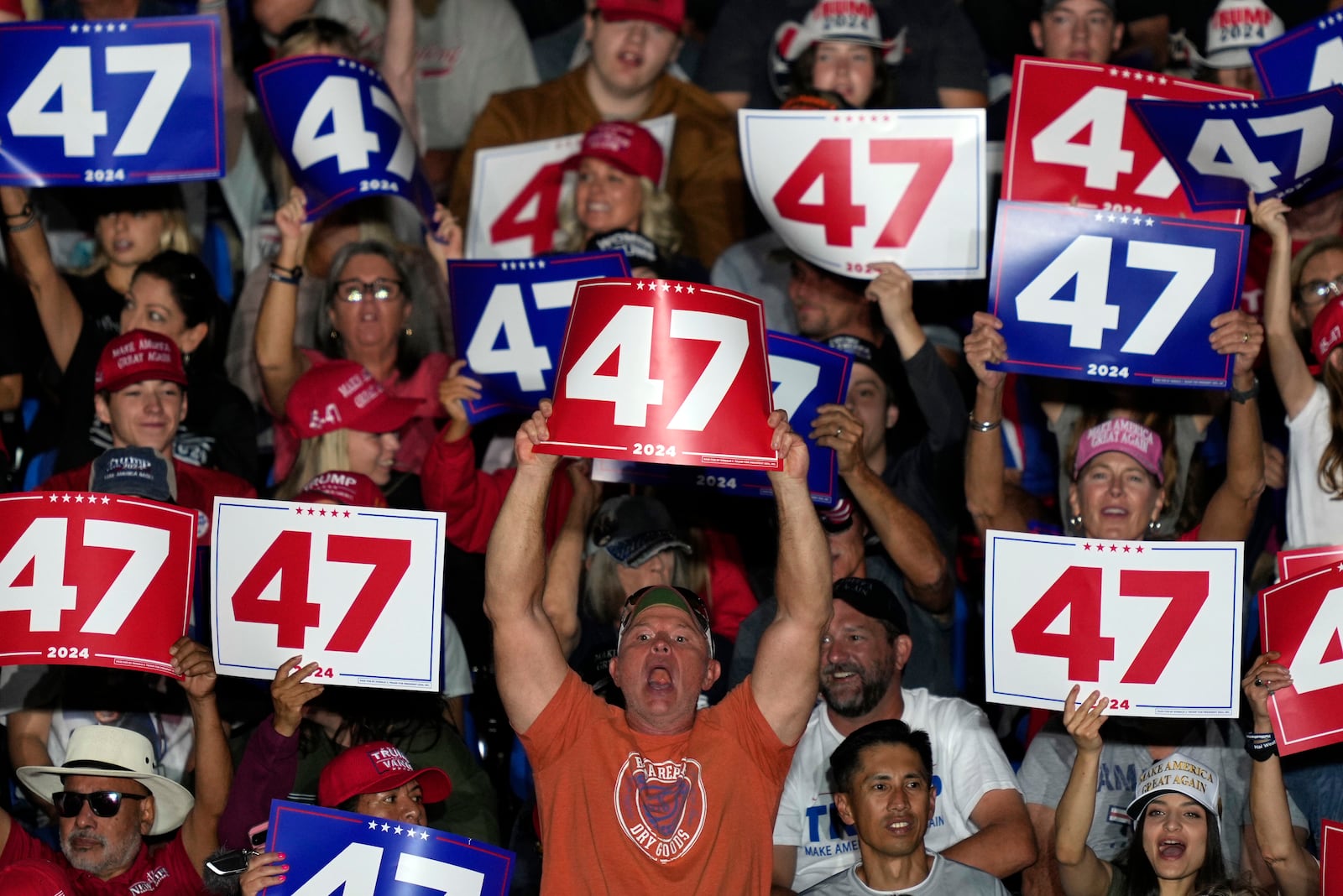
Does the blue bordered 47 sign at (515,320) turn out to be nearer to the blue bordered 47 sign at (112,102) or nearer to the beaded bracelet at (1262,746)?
the blue bordered 47 sign at (112,102)

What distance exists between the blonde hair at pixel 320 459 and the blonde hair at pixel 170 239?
4.32 feet

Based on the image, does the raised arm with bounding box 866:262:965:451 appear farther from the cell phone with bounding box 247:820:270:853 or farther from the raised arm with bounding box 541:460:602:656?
the cell phone with bounding box 247:820:270:853

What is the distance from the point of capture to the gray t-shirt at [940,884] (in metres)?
5.76

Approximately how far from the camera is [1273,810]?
5793 millimetres

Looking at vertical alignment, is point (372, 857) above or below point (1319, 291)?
below

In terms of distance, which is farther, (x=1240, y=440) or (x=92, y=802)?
(x=1240, y=440)

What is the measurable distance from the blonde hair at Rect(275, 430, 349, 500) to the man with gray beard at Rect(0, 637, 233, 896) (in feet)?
4.08

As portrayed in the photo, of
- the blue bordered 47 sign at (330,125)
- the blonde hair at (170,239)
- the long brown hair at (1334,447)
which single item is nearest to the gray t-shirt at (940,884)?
the long brown hair at (1334,447)

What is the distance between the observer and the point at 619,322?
532cm

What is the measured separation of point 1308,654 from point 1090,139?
212 cm

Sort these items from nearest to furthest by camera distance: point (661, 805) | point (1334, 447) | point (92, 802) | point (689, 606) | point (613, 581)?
point (661, 805), point (689, 606), point (92, 802), point (1334, 447), point (613, 581)

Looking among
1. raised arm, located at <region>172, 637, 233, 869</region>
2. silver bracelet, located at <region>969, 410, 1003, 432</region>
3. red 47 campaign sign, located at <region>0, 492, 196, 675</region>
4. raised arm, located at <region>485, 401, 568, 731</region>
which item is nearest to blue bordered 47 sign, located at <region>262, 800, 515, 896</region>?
raised arm, located at <region>485, 401, 568, 731</region>

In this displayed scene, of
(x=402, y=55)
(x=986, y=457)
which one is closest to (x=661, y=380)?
(x=986, y=457)

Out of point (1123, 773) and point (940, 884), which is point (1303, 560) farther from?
point (940, 884)
